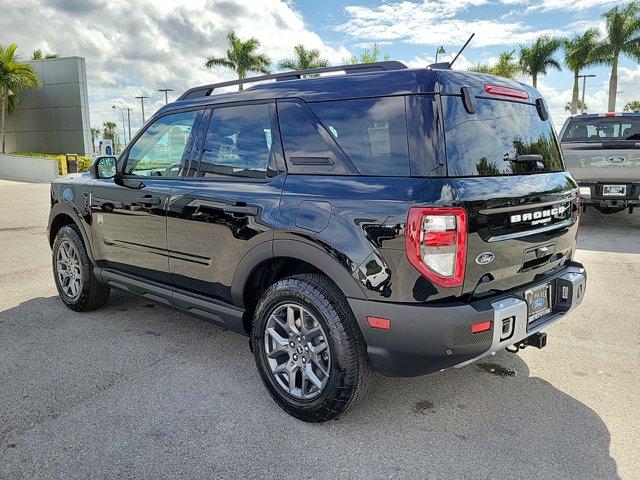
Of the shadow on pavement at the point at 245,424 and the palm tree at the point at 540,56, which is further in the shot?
the palm tree at the point at 540,56

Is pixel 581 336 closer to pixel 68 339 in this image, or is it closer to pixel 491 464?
pixel 491 464

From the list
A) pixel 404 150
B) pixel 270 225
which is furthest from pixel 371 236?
pixel 270 225

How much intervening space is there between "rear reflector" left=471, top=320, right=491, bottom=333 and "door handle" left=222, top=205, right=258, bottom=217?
1.36 metres

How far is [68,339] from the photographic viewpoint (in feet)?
13.5

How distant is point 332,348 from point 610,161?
23.8 ft

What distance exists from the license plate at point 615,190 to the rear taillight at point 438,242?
23.0ft

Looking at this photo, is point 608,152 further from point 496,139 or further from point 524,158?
point 496,139

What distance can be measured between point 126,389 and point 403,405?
1.71 metres

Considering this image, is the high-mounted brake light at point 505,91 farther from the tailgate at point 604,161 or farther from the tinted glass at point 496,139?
the tailgate at point 604,161

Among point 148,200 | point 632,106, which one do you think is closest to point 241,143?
point 148,200

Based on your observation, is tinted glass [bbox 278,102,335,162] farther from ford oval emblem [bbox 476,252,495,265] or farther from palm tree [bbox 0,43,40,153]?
palm tree [bbox 0,43,40,153]

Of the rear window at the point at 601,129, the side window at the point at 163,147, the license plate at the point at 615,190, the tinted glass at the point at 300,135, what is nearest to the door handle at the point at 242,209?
the tinted glass at the point at 300,135

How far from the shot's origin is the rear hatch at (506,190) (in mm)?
2511

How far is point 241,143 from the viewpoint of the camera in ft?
10.9
